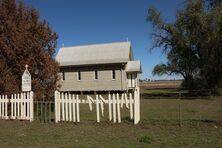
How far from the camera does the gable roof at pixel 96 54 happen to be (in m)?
37.0

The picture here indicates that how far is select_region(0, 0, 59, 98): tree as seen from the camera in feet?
49.8

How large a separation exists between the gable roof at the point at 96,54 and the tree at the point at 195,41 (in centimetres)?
386

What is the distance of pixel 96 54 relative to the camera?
38719 millimetres

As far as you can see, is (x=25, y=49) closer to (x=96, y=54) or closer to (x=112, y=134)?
(x=112, y=134)

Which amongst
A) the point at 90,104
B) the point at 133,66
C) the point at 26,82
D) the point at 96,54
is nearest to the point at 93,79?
the point at 96,54

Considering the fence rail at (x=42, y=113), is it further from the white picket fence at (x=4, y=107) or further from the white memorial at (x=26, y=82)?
the white picket fence at (x=4, y=107)

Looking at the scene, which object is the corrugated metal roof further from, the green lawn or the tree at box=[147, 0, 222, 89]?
the green lawn

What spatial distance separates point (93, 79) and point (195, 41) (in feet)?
39.6

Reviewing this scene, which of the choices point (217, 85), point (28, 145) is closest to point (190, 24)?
point (217, 85)

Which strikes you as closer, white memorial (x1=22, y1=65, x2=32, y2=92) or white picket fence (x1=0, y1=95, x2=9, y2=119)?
white memorial (x1=22, y1=65, x2=32, y2=92)

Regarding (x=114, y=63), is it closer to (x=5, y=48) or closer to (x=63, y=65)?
(x=63, y=65)

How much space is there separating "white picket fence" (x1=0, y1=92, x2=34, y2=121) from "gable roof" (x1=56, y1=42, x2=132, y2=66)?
22.4 metres

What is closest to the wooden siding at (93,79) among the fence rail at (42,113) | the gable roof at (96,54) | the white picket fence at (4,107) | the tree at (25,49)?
the gable roof at (96,54)

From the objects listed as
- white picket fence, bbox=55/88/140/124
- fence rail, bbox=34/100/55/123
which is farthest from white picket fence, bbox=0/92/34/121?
white picket fence, bbox=55/88/140/124
